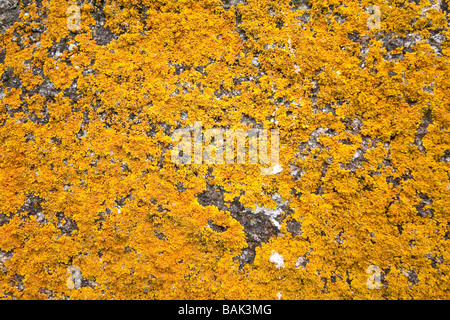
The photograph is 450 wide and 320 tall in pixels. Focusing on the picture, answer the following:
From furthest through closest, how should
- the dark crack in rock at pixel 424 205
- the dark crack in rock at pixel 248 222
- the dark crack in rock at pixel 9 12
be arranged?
the dark crack in rock at pixel 9 12 → the dark crack in rock at pixel 248 222 → the dark crack in rock at pixel 424 205

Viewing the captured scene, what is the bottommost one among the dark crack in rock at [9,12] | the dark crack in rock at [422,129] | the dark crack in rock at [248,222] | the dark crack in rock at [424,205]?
the dark crack in rock at [248,222]

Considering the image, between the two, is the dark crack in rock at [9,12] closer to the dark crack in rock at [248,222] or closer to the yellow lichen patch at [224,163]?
the yellow lichen patch at [224,163]

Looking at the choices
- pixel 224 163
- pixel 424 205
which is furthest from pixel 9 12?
pixel 424 205

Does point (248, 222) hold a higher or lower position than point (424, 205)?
lower

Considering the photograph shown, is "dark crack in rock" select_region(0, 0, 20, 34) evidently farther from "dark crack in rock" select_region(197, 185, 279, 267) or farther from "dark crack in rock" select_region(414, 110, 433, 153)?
"dark crack in rock" select_region(414, 110, 433, 153)

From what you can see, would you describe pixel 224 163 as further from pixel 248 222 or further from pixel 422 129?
pixel 422 129

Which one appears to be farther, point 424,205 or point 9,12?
point 9,12

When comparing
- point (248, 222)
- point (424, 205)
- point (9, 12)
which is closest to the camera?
point (424, 205)

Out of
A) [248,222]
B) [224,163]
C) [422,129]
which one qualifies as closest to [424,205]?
[422,129]

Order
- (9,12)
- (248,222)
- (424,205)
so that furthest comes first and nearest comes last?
(9,12) → (248,222) → (424,205)

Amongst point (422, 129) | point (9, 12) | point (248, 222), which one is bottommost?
point (248, 222)

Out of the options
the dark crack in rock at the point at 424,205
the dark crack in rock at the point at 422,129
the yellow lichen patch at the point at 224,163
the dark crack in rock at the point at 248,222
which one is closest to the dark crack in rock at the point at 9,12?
the yellow lichen patch at the point at 224,163

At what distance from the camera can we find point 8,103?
165 cm

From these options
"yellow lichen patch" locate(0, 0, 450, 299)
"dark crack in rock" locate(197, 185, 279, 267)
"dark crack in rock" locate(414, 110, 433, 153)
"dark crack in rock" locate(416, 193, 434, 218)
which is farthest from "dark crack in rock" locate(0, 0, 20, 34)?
"dark crack in rock" locate(416, 193, 434, 218)
